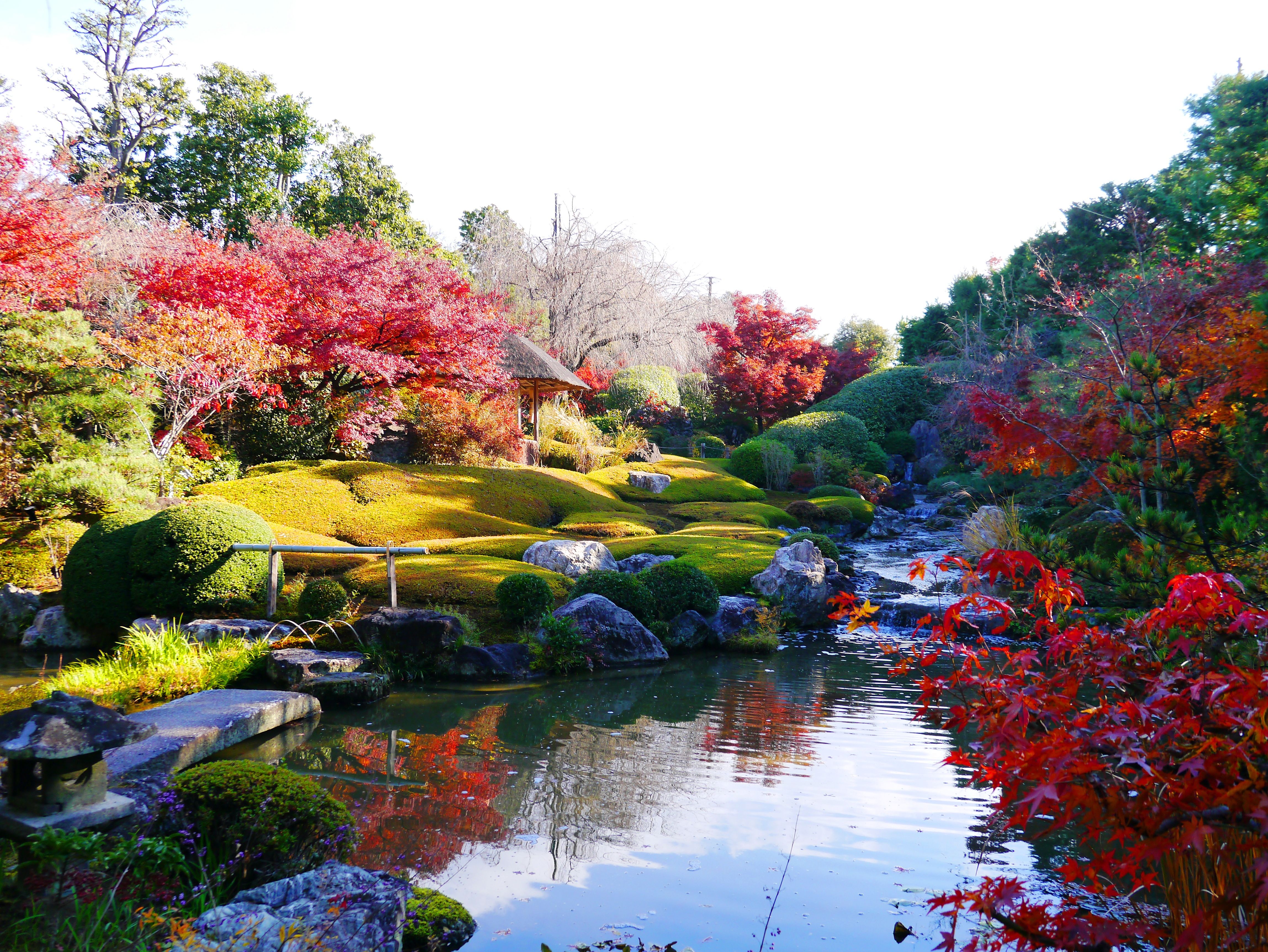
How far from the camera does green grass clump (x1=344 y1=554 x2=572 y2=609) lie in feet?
29.8

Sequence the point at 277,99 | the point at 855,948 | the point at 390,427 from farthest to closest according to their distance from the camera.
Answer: the point at 277,99, the point at 390,427, the point at 855,948

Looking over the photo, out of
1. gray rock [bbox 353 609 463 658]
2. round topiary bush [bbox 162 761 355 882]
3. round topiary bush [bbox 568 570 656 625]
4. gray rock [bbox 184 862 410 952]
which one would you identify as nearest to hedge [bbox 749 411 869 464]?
round topiary bush [bbox 568 570 656 625]

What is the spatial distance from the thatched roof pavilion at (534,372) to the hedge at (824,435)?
312 inches

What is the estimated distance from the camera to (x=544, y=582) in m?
8.88

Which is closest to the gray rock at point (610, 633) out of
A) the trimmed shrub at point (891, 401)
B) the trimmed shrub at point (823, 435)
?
the trimmed shrub at point (823, 435)

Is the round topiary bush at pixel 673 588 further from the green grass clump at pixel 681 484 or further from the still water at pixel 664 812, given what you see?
the green grass clump at pixel 681 484

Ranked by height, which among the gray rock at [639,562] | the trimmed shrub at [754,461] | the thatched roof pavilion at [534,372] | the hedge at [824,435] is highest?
the thatched roof pavilion at [534,372]

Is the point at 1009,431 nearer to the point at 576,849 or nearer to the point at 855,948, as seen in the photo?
the point at 855,948

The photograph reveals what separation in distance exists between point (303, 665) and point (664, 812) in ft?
13.6

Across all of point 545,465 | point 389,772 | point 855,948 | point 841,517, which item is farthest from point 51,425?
point 841,517

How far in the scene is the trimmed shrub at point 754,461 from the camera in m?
22.5

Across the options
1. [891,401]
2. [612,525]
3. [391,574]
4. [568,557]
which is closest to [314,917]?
[391,574]

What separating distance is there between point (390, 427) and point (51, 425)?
251 inches

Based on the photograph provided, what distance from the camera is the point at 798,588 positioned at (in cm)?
1120
